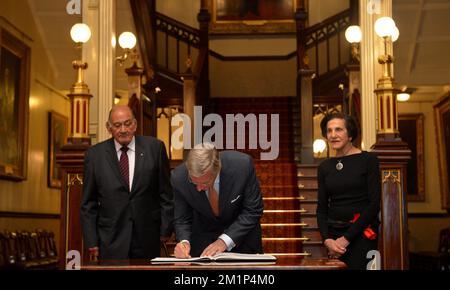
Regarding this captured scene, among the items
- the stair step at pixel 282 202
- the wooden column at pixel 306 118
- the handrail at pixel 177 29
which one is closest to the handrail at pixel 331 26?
the handrail at pixel 177 29

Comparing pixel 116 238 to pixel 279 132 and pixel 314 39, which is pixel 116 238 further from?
pixel 314 39

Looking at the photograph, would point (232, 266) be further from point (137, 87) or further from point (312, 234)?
point (137, 87)

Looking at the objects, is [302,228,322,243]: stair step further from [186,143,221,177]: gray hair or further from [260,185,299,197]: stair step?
[186,143,221,177]: gray hair

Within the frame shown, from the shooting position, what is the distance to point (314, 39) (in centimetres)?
1312

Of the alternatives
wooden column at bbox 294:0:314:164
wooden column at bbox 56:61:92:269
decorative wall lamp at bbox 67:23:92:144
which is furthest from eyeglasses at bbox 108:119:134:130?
wooden column at bbox 294:0:314:164

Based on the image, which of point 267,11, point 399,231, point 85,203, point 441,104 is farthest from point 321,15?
point 85,203

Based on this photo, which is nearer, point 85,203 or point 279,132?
point 85,203

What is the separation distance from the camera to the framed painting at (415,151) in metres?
13.0

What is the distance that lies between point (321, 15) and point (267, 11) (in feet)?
3.77

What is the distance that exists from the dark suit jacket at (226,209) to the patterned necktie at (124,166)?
2.88 feet

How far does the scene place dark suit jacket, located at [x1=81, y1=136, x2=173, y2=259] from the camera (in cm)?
457

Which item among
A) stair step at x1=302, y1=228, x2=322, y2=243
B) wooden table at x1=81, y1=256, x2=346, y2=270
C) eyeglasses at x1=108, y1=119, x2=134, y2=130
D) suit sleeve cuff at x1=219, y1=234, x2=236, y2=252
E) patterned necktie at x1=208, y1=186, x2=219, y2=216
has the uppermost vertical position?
eyeglasses at x1=108, y1=119, x2=134, y2=130

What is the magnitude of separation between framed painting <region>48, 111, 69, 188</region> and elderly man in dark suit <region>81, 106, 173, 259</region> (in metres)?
7.15

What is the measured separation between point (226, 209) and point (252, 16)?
12.2 metres
